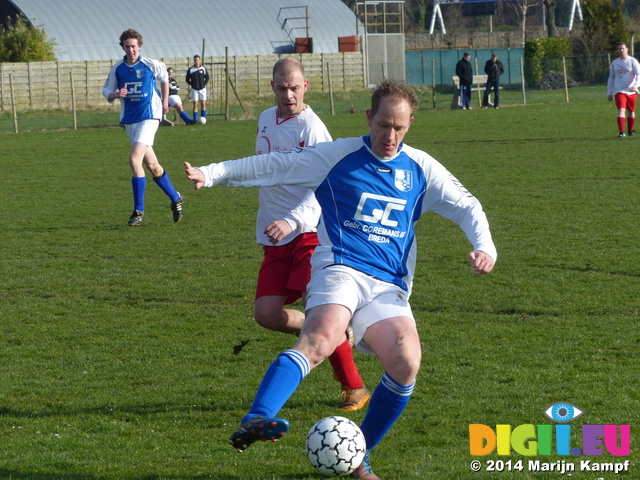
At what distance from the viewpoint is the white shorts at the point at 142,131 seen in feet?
36.6

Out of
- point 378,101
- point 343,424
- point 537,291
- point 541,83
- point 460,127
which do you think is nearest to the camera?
point 343,424

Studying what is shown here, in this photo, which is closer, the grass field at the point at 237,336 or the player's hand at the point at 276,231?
the player's hand at the point at 276,231

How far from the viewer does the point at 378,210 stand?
421 centimetres

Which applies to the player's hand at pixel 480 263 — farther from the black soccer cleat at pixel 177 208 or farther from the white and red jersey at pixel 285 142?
the black soccer cleat at pixel 177 208

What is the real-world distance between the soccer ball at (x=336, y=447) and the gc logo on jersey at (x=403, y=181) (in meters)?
1.11

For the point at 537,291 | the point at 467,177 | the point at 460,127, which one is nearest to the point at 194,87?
the point at 460,127

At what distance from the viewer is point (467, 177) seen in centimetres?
1482

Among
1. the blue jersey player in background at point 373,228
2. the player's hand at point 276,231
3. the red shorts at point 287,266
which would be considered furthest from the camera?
the red shorts at point 287,266

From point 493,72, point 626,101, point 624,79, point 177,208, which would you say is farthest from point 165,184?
point 493,72

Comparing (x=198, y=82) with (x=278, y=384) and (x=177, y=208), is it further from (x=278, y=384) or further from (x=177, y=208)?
(x=278, y=384)

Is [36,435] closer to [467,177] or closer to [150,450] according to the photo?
[150,450]

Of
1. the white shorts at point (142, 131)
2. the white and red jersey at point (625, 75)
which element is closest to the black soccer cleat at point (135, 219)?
the white shorts at point (142, 131)

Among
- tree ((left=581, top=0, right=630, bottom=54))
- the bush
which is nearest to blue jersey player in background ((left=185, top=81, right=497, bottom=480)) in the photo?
the bush

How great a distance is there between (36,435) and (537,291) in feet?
14.3
